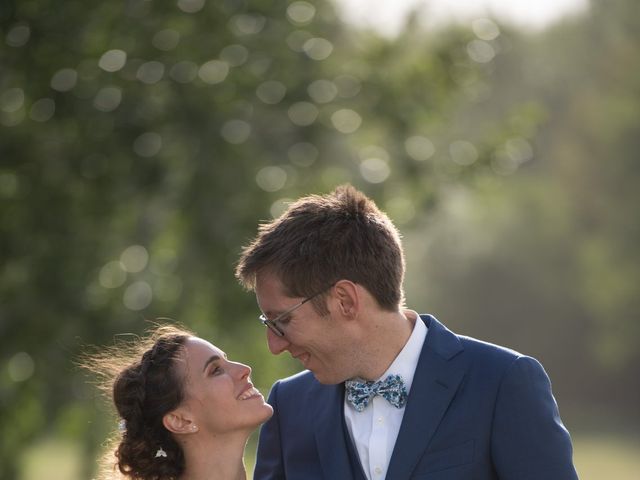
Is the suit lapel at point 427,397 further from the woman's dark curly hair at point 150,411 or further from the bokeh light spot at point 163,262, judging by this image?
the bokeh light spot at point 163,262

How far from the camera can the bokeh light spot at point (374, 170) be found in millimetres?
11398

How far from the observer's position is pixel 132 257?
1071 centimetres

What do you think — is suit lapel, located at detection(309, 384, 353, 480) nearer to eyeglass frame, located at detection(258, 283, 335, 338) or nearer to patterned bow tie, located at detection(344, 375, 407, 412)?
patterned bow tie, located at detection(344, 375, 407, 412)

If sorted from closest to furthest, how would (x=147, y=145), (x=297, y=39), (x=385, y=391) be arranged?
(x=385, y=391) → (x=147, y=145) → (x=297, y=39)

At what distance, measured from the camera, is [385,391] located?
3729 mm

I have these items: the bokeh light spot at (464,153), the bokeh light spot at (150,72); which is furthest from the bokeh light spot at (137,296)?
the bokeh light spot at (464,153)

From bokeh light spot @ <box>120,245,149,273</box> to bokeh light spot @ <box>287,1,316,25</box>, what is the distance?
2536 millimetres

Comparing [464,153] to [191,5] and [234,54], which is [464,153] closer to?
[234,54]

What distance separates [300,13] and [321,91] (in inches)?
29.5

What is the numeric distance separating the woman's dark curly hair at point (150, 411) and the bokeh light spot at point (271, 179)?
606cm

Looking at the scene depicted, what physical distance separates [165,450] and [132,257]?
664 cm

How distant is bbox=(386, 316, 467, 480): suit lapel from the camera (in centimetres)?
360

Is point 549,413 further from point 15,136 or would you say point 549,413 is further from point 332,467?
point 15,136

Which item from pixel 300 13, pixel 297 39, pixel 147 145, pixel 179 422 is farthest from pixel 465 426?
pixel 300 13
